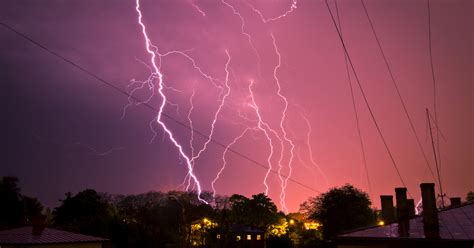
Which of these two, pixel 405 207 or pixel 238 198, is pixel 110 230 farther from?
pixel 238 198

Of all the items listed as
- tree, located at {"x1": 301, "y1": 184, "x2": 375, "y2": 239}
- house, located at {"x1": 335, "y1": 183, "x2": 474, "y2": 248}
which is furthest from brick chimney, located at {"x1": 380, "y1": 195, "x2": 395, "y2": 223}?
tree, located at {"x1": 301, "y1": 184, "x2": 375, "y2": 239}

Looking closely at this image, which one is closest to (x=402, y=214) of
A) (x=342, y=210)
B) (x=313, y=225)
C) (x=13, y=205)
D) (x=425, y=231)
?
(x=425, y=231)

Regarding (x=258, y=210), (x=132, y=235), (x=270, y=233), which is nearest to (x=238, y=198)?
(x=258, y=210)

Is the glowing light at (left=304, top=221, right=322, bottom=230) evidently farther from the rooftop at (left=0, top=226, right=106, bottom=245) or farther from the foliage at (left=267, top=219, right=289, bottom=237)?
the rooftop at (left=0, top=226, right=106, bottom=245)

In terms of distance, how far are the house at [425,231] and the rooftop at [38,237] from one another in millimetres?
15782

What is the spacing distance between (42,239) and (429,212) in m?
19.7

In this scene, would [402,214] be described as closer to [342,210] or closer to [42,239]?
[42,239]

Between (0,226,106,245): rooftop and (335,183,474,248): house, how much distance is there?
15782 millimetres

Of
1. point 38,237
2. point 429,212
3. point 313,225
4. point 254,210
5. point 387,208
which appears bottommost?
point 38,237

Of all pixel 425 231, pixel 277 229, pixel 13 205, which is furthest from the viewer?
pixel 277 229

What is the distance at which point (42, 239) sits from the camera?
22266 millimetres

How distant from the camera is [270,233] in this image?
182 feet

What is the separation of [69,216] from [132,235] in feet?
79.8

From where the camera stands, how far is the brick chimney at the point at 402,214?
598 inches
